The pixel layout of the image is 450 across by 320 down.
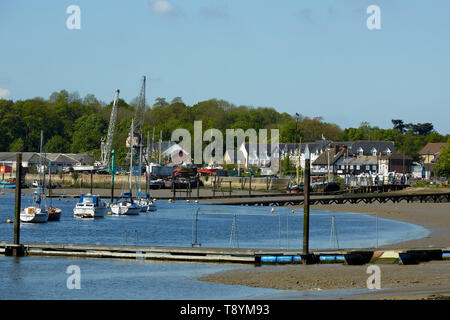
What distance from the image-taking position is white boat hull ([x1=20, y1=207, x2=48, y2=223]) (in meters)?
75.1

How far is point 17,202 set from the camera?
4634 centimetres

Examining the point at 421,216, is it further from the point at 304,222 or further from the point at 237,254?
the point at 237,254

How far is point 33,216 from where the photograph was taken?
75.2 m

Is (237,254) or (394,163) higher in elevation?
(394,163)

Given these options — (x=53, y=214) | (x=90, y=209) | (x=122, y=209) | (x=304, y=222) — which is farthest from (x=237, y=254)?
(x=122, y=209)

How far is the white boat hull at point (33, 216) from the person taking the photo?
75062 millimetres

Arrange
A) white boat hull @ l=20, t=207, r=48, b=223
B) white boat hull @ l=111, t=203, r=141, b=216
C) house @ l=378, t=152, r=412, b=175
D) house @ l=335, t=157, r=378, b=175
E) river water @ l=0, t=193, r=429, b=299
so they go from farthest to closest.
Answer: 1. house @ l=378, t=152, r=412, b=175
2. house @ l=335, t=157, r=378, b=175
3. white boat hull @ l=111, t=203, r=141, b=216
4. white boat hull @ l=20, t=207, r=48, b=223
5. river water @ l=0, t=193, r=429, b=299

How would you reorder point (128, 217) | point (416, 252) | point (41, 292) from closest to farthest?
point (41, 292), point (416, 252), point (128, 217)

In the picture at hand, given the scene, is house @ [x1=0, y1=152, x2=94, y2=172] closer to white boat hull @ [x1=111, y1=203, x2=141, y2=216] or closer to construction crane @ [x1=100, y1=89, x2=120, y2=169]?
construction crane @ [x1=100, y1=89, x2=120, y2=169]

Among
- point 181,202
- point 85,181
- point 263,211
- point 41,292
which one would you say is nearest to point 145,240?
point 41,292

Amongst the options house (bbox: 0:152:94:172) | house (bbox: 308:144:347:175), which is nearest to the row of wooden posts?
house (bbox: 0:152:94:172)

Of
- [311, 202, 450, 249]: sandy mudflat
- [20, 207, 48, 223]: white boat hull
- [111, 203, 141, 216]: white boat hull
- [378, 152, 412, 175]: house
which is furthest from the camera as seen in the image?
[378, 152, 412, 175]: house
